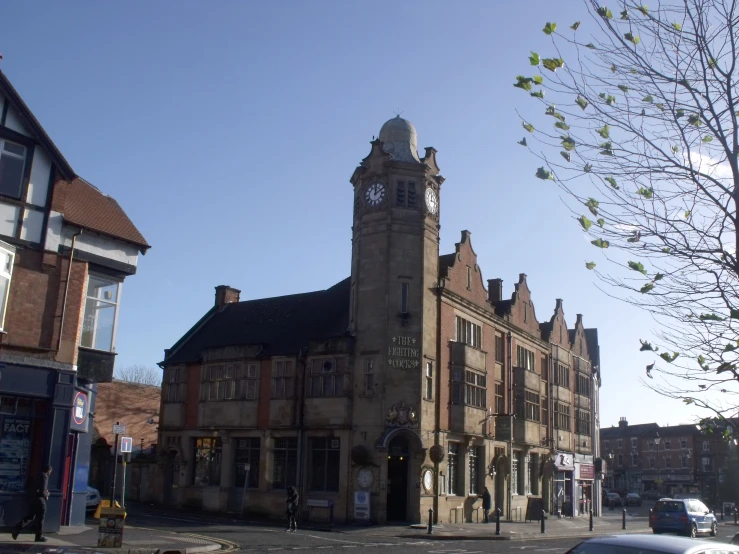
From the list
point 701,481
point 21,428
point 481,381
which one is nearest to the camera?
point 21,428

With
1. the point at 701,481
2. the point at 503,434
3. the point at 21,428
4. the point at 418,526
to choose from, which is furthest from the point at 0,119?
the point at 701,481

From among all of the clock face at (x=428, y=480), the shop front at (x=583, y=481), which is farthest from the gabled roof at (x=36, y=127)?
the shop front at (x=583, y=481)

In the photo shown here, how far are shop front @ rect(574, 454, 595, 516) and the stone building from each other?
25.5ft

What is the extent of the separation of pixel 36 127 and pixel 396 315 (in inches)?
679

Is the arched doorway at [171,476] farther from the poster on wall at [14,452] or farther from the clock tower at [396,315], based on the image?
the poster on wall at [14,452]

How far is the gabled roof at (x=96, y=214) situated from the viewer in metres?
21.0

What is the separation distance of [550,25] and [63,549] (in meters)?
7.75

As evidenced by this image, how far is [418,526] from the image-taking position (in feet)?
98.4

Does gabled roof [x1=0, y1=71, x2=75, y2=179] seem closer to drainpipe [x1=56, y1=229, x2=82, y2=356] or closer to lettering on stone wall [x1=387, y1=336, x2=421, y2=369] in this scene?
drainpipe [x1=56, y1=229, x2=82, y2=356]

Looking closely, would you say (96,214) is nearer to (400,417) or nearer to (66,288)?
(66,288)

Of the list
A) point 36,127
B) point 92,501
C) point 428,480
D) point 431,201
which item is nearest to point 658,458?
point 428,480

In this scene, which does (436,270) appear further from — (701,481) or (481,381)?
(701,481)

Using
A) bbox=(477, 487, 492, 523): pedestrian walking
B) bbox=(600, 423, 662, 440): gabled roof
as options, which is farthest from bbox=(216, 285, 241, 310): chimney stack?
bbox=(600, 423, 662, 440): gabled roof

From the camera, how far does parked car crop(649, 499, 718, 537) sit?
30.8 m
